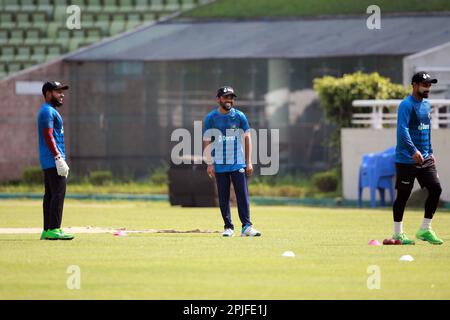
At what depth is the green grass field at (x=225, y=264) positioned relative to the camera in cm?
1205

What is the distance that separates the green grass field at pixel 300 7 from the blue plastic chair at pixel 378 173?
11.7 metres

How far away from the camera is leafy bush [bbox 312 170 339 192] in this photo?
115ft

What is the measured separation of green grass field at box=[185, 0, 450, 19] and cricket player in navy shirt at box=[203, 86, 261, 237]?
2342cm

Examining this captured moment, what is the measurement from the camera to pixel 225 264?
47.1 ft

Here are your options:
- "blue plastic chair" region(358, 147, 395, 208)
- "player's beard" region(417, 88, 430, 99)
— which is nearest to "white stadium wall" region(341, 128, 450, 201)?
"blue plastic chair" region(358, 147, 395, 208)

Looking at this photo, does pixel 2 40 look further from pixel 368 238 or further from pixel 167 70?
pixel 368 238

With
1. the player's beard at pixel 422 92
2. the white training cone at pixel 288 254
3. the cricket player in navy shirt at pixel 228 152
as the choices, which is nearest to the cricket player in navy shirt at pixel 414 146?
the player's beard at pixel 422 92

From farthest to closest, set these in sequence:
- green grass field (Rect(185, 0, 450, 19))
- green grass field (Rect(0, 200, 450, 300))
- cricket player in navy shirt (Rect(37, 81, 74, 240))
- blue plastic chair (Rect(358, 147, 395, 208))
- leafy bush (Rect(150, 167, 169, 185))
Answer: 1. green grass field (Rect(185, 0, 450, 19))
2. leafy bush (Rect(150, 167, 169, 185))
3. blue plastic chair (Rect(358, 147, 395, 208))
4. cricket player in navy shirt (Rect(37, 81, 74, 240))
5. green grass field (Rect(0, 200, 450, 300))

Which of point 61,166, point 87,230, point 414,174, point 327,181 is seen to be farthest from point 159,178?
point 414,174

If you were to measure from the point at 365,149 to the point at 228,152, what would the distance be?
46.6 feet

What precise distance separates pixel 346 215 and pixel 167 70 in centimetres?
1566

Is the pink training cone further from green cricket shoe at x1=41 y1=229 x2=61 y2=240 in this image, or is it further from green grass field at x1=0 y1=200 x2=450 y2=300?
green cricket shoe at x1=41 y1=229 x2=61 y2=240
